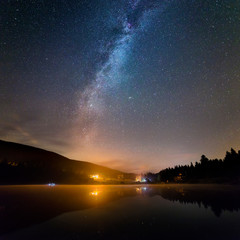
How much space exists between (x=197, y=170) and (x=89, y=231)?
478 feet

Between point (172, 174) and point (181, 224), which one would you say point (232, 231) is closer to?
point (181, 224)

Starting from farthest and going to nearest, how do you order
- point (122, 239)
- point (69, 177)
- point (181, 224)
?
point (69, 177) < point (181, 224) < point (122, 239)

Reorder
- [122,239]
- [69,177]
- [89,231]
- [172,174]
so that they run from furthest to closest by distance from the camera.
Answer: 1. [172,174]
2. [69,177]
3. [89,231]
4. [122,239]

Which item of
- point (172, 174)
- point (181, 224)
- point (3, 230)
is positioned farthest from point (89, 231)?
point (172, 174)

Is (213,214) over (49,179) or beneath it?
beneath

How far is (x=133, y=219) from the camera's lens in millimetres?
14055

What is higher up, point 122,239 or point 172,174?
point 172,174

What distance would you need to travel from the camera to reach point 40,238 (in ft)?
31.6

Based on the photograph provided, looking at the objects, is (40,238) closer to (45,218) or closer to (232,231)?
(45,218)

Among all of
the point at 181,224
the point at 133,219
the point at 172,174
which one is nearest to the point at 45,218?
the point at 133,219

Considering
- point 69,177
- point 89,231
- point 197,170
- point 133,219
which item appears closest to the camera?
point 89,231

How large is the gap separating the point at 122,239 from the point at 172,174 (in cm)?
17873

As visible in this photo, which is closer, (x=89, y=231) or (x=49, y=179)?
(x=89, y=231)

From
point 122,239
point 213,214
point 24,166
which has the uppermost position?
point 24,166
